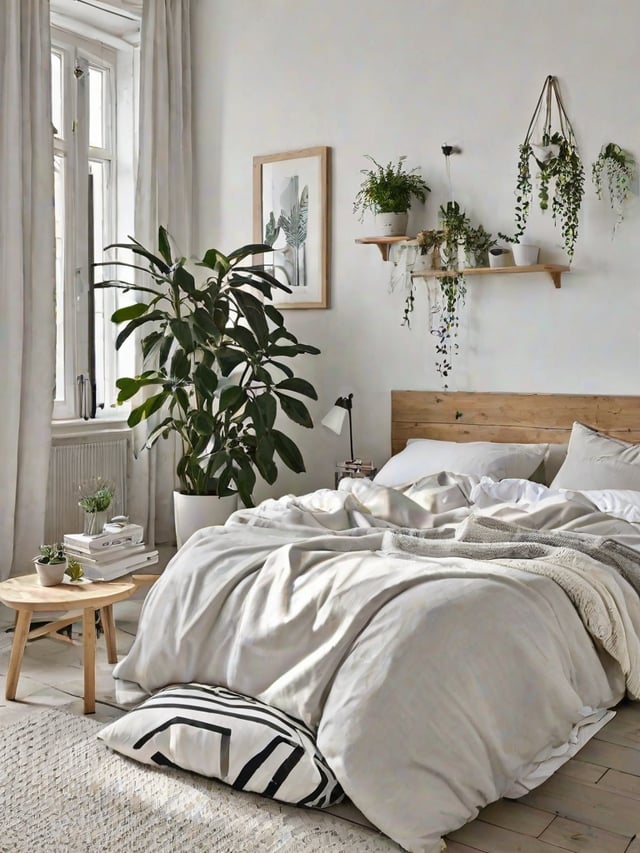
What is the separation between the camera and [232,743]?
250cm

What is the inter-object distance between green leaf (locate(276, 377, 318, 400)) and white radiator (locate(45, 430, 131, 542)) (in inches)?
40.1

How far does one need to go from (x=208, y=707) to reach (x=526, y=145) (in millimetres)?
2959

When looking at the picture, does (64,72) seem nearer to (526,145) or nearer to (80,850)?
(526,145)

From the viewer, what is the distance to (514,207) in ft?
14.6

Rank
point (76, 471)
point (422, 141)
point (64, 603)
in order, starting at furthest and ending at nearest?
1. point (76, 471)
2. point (422, 141)
3. point (64, 603)

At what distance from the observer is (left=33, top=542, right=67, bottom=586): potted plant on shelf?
3.27 metres

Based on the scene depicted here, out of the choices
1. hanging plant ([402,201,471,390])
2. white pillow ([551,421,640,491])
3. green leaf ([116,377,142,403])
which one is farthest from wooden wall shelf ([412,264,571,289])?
green leaf ([116,377,142,403])

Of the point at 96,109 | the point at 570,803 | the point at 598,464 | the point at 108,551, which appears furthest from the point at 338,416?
the point at 570,803

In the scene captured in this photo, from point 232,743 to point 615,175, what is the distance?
118 inches

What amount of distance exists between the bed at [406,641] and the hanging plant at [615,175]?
134 centimetres

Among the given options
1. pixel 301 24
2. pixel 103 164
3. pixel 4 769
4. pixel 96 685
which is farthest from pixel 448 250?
pixel 4 769

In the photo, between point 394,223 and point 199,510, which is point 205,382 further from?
point 394,223

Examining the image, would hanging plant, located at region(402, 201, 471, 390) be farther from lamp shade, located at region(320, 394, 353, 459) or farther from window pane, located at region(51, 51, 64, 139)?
window pane, located at region(51, 51, 64, 139)

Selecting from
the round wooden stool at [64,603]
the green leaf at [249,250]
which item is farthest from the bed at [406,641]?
the green leaf at [249,250]
